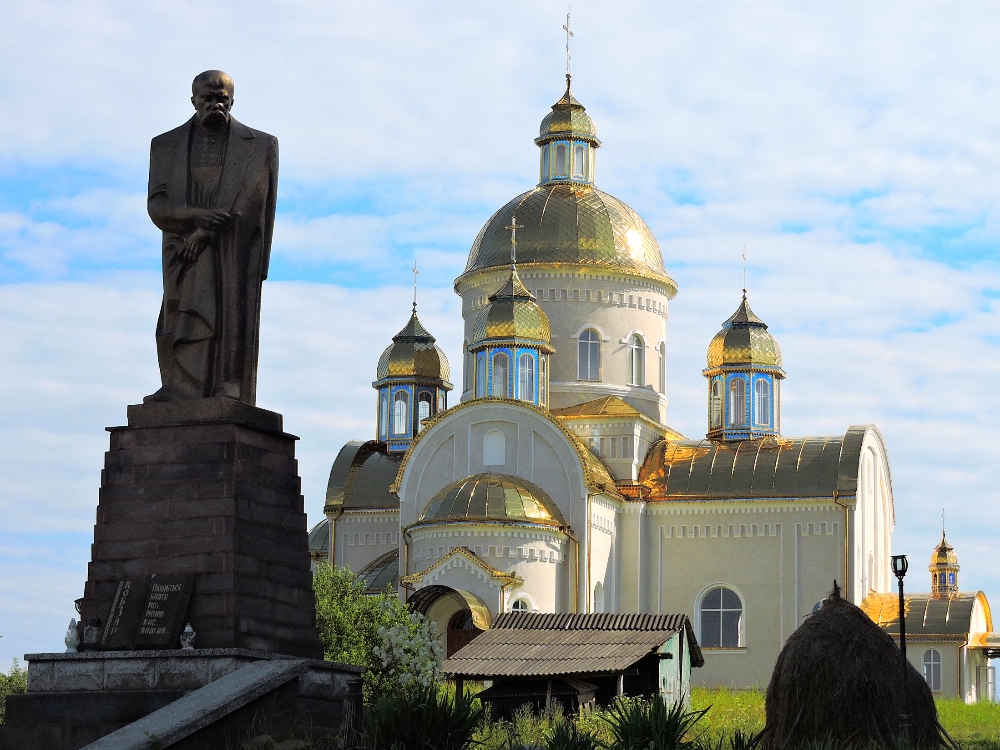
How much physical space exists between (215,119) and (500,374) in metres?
22.4

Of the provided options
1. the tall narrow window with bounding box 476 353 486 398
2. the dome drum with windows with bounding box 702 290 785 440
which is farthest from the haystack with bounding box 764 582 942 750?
the dome drum with windows with bounding box 702 290 785 440

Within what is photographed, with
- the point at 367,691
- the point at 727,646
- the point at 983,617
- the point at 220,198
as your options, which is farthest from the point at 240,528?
the point at 983,617

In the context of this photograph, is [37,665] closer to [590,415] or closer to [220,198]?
[220,198]

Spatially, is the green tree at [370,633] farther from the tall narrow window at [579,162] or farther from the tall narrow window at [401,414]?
the tall narrow window at [579,162]

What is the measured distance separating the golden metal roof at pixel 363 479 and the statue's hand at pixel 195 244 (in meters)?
24.9

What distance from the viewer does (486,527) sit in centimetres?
3209

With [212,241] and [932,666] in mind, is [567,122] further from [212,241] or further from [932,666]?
[212,241]

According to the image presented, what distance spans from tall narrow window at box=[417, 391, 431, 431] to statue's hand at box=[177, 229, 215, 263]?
26768 mm

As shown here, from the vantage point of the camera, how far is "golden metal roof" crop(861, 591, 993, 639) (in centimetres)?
3453

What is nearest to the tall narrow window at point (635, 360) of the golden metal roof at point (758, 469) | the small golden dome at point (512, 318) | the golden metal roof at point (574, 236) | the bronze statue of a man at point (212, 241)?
the golden metal roof at point (574, 236)

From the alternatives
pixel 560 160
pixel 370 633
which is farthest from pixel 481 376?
pixel 370 633

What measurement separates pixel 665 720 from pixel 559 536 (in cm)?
2162

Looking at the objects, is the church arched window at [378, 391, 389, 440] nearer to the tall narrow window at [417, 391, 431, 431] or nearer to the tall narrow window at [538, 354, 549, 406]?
the tall narrow window at [417, 391, 431, 431]

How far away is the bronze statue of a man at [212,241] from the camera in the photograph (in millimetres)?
12883
